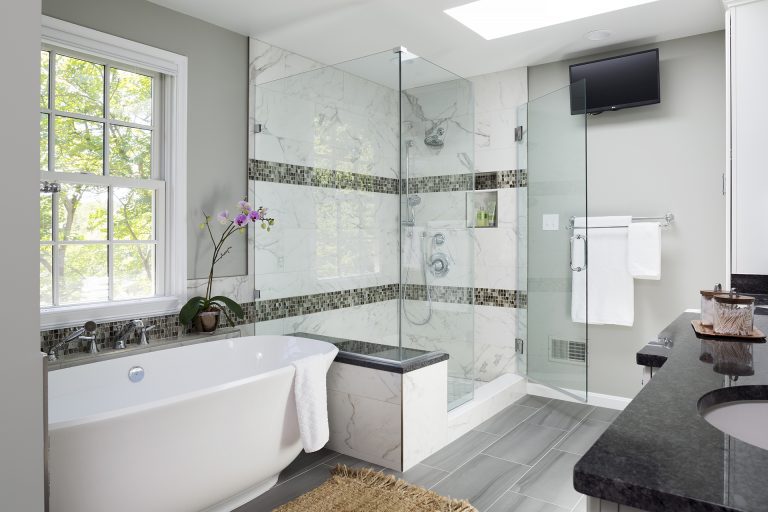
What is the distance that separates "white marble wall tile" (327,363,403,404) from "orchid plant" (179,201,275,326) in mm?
702

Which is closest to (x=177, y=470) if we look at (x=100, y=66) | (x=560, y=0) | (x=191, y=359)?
(x=191, y=359)

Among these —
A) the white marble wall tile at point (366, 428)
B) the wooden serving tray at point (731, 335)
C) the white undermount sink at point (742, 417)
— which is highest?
the wooden serving tray at point (731, 335)

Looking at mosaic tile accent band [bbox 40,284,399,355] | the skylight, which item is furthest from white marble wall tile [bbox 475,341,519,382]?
the skylight

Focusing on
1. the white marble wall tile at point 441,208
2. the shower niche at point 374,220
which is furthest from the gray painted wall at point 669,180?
the white marble wall tile at point 441,208

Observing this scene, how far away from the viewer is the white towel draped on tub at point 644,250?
3.59m

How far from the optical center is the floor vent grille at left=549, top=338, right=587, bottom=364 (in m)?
3.69

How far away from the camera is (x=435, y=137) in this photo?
3.20 meters

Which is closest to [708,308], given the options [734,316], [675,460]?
[734,316]

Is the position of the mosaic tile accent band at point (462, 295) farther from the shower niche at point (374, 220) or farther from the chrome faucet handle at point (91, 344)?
the chrome faucet handle at point (91, 344)

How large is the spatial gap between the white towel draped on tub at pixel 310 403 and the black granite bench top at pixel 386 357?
0.34 metres

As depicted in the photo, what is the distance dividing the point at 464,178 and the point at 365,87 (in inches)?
33.0

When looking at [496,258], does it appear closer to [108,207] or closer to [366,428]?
[366,428]

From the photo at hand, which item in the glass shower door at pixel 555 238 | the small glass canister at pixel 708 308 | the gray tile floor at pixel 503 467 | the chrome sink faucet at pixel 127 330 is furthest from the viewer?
the glass shower door at pixel 555 238

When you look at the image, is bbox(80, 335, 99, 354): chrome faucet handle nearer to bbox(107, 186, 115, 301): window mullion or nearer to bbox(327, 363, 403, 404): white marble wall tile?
bbox(107, 186, 115, 301): window mullion
